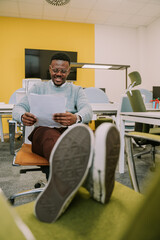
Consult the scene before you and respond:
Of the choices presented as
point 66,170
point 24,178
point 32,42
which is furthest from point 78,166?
point 32,42

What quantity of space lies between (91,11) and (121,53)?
149cm

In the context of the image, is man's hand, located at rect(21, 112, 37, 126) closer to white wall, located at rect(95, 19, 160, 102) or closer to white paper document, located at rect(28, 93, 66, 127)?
white paper document, located at rect(28, 93, 66, 127)

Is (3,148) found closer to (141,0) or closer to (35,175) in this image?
(35,175)

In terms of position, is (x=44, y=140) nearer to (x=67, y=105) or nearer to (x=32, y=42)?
(x=67, y=105)

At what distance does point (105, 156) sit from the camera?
476 millimetres

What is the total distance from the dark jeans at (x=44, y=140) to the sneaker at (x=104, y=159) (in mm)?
560

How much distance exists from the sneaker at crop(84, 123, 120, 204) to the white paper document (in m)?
0.67

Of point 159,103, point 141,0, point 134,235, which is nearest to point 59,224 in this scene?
point 134,235

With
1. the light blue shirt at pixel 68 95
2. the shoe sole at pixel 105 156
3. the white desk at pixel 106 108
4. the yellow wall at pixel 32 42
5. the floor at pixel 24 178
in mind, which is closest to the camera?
the shoe sole at pixel 105 156

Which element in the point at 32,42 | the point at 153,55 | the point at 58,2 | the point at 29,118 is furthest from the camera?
the point at 153,55

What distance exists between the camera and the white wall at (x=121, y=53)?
542 centimetres

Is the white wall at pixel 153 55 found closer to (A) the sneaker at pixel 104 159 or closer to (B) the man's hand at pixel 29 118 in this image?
(B) the man's hand at pixel 29 118

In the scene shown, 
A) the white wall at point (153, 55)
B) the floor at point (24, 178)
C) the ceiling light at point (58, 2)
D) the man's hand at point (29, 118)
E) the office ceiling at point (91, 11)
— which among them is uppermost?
the office ceiling at point (91, 11)

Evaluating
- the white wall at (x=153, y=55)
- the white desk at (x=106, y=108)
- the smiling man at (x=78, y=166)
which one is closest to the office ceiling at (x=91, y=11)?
the white wall at (x=153, y=55)
